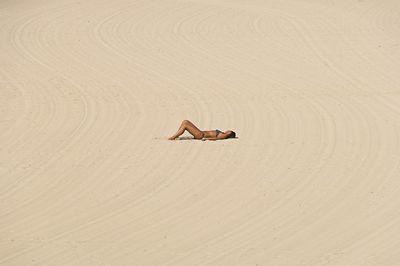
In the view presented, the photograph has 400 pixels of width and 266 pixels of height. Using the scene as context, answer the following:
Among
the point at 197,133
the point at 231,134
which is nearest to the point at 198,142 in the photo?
the point at 197,133

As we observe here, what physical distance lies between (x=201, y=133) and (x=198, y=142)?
146 mm

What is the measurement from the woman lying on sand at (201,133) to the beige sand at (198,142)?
0.49 ft

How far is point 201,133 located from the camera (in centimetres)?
1354

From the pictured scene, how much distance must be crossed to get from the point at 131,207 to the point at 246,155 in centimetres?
249

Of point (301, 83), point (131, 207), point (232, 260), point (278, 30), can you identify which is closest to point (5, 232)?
point (131, 207)

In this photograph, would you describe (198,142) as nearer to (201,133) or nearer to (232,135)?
(201,133)

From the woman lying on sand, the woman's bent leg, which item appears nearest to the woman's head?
the woman lying on sand

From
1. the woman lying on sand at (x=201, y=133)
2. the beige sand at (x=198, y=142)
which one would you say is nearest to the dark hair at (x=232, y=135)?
the woman lying on sand at (x=201, y=133)

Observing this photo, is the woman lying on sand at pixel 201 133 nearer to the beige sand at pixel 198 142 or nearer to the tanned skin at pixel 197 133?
the tanned skin at pixel 197 133

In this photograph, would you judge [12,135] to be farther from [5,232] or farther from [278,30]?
[278,30]

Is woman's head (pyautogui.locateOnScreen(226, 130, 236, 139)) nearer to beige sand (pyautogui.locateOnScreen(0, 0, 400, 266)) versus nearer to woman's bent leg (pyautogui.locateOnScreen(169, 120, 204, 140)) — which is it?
beige sand (pyautogui.locateOnScreen(0, 0, 400, 266))

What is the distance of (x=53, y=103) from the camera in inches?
619

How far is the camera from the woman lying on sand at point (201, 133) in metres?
13.4

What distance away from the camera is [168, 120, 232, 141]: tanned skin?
44.1 feet
